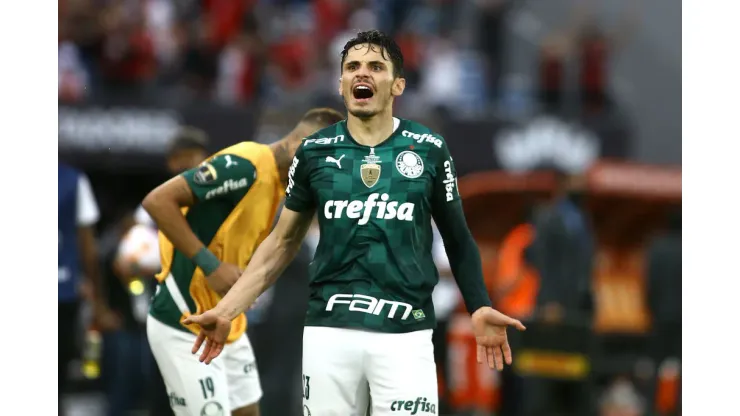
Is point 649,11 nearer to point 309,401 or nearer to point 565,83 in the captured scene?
point 565,83

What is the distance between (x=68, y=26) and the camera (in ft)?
60.1

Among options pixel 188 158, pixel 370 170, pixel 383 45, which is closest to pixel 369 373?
pixel 370 170

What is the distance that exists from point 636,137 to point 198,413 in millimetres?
15125

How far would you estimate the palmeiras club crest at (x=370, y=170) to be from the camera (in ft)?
20.1

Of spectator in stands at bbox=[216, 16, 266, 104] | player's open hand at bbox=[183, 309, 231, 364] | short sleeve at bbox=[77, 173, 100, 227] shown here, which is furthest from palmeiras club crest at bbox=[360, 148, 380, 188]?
spectator in stands at bbox=[216, 16, 266, 104]

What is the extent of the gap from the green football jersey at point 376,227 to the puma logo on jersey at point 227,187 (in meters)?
1.12

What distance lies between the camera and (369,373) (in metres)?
6.05

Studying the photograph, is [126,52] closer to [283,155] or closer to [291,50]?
[291,50]

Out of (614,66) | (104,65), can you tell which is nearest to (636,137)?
(614,66)

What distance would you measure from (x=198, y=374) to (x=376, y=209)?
182 cm

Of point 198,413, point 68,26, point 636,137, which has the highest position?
point 68,26

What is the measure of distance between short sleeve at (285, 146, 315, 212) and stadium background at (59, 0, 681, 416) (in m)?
6.65

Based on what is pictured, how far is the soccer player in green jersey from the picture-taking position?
6.04 m
